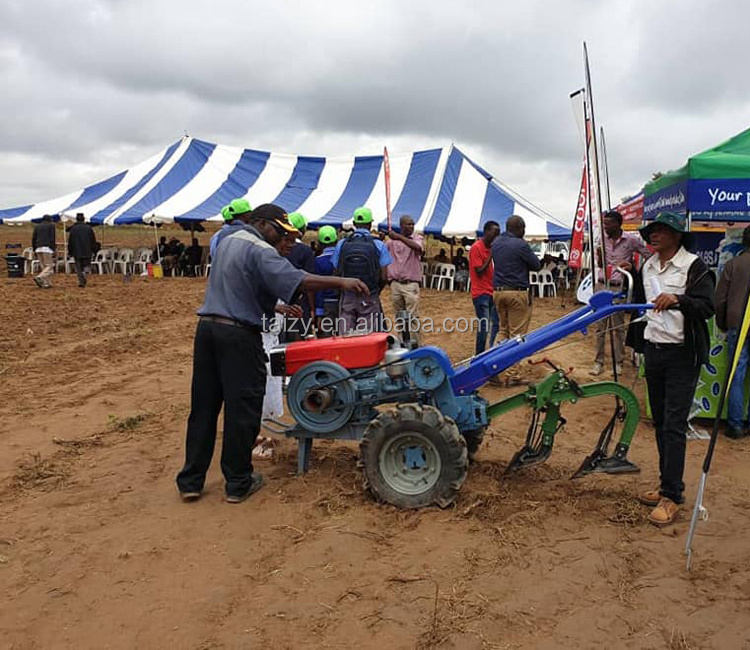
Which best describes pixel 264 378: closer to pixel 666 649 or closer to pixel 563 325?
pixel 563 325

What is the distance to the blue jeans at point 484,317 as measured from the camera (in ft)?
26.1

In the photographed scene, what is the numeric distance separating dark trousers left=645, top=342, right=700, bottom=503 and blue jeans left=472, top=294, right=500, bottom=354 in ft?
12.9

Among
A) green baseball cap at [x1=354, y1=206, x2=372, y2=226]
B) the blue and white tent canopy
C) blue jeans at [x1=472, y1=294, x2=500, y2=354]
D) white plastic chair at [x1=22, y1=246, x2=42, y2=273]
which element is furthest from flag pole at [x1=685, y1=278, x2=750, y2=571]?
white plastic chair at [x1=22, y1=246, x2=42, y2=273]

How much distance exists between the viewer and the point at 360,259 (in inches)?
247

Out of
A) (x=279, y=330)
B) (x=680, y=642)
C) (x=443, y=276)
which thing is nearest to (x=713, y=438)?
(x=680, y=642)

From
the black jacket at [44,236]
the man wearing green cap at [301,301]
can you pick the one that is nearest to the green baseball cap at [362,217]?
the man wearing green cap at [301,301]

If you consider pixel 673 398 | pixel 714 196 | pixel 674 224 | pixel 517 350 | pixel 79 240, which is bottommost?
pixel 673 398

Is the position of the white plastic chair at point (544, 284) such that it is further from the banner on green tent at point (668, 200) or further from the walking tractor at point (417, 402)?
the walking tractor at point (417, 402)

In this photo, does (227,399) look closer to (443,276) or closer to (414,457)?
(414,457)

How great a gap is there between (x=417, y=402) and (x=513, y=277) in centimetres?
368

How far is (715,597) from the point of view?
3127 millimetres

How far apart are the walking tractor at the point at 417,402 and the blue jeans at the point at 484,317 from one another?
3.53 m

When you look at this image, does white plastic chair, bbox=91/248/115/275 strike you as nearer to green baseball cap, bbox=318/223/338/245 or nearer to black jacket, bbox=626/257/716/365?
green baseball cap, bbox=318/223/338/245

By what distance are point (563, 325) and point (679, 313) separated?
0.67 m
